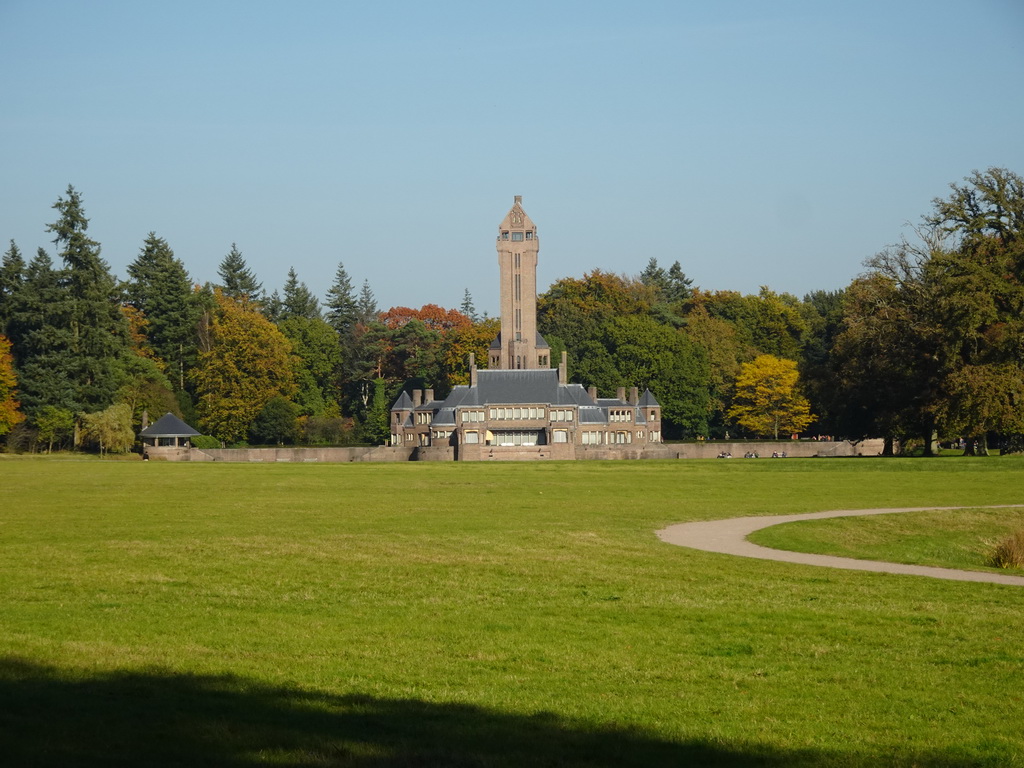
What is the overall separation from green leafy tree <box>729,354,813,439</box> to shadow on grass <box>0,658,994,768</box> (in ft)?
367

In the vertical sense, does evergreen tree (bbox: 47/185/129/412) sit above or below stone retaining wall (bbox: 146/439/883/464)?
above

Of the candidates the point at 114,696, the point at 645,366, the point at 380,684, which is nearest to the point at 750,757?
the point at 380,684

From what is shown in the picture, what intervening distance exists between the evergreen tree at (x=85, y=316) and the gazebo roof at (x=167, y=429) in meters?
4.86

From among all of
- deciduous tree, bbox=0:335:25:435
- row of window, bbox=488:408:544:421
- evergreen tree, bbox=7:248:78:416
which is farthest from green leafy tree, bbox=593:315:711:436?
deciduous tree, bbox=0:335:25:435

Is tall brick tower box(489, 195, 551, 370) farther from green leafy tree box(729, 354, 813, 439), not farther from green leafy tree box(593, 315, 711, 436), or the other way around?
green leafy tree box(729, 354, 813, 439)

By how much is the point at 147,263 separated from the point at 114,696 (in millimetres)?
128742

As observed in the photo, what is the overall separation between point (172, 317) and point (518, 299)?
34514 millimetres

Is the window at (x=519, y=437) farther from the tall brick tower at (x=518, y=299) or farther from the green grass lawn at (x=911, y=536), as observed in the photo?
the green grass lawn at (x=911, y=536)

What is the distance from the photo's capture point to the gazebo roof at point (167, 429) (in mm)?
95938

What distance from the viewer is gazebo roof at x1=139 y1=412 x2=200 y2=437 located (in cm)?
9594

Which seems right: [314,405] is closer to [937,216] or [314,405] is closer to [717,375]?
[717,375]

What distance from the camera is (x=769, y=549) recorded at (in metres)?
23.6

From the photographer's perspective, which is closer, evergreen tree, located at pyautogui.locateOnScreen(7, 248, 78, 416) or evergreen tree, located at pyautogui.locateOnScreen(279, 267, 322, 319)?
evergreen tree, located at pyautogui.locateOnScreen(7, 248, 78, 416)

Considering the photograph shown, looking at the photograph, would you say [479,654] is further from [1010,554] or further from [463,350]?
[463,350]
